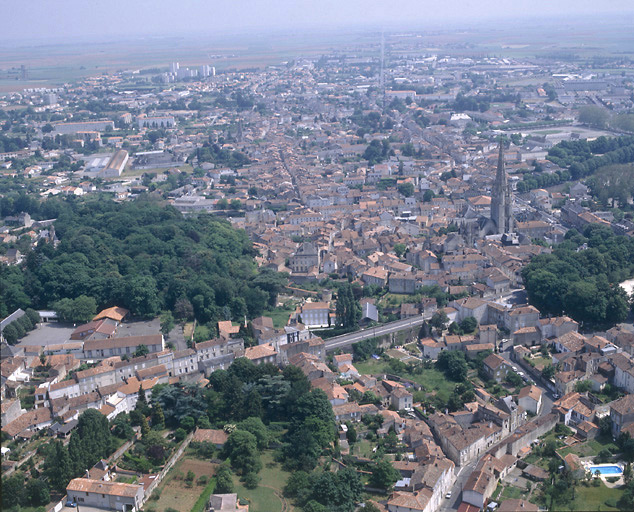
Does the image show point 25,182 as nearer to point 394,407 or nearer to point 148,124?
point 148,124

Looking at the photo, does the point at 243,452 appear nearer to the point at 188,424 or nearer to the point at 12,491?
the point at 188,424

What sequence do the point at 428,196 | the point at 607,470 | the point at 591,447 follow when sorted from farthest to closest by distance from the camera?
1. the point at 428,196
2. the point at 591,447
3. the point at 607,470

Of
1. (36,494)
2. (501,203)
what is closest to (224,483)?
(36,494)

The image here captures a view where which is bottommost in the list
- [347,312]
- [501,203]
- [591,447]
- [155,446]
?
[591,447]

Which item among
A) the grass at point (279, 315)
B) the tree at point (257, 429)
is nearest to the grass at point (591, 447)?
the tree at point (257, 429)

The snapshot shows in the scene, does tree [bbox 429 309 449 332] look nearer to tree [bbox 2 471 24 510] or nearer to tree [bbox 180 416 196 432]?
tree [bbox 180 416 196 432]

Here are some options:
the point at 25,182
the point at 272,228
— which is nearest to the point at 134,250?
the point at 272,228
